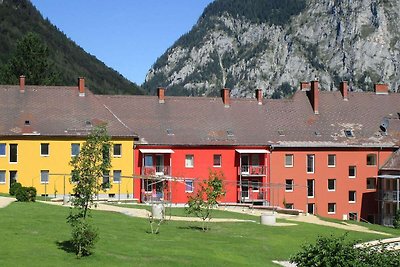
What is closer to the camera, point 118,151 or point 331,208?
point 118,151

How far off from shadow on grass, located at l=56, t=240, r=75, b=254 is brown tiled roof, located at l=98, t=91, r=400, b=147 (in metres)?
36.7

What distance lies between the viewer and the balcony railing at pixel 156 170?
228ft

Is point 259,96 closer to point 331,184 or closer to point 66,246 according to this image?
point 331,184

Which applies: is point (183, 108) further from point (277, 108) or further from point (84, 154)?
point (84, 154)

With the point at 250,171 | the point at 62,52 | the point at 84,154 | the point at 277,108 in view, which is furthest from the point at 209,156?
the point at 62,52

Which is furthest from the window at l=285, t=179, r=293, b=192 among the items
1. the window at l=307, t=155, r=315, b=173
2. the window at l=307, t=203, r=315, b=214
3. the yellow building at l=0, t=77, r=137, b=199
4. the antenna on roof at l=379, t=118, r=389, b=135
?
the yellow building at l=0, t=77, r=137, b=199

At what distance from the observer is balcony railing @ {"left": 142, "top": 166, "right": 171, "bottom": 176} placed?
6938 cm

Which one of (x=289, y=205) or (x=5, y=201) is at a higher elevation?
(x=5, y=201)

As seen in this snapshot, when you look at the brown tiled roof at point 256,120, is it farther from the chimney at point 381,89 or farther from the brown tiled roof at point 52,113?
the brown tiled roof at point 52,113

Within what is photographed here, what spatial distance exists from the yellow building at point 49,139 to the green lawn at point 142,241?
59.6 ft

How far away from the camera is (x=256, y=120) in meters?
74.5

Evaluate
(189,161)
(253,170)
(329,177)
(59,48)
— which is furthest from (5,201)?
(59,48)

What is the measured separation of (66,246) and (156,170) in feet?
124

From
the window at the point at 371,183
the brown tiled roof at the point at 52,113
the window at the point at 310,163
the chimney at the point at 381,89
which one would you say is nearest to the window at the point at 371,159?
the window at the point at 371,183
